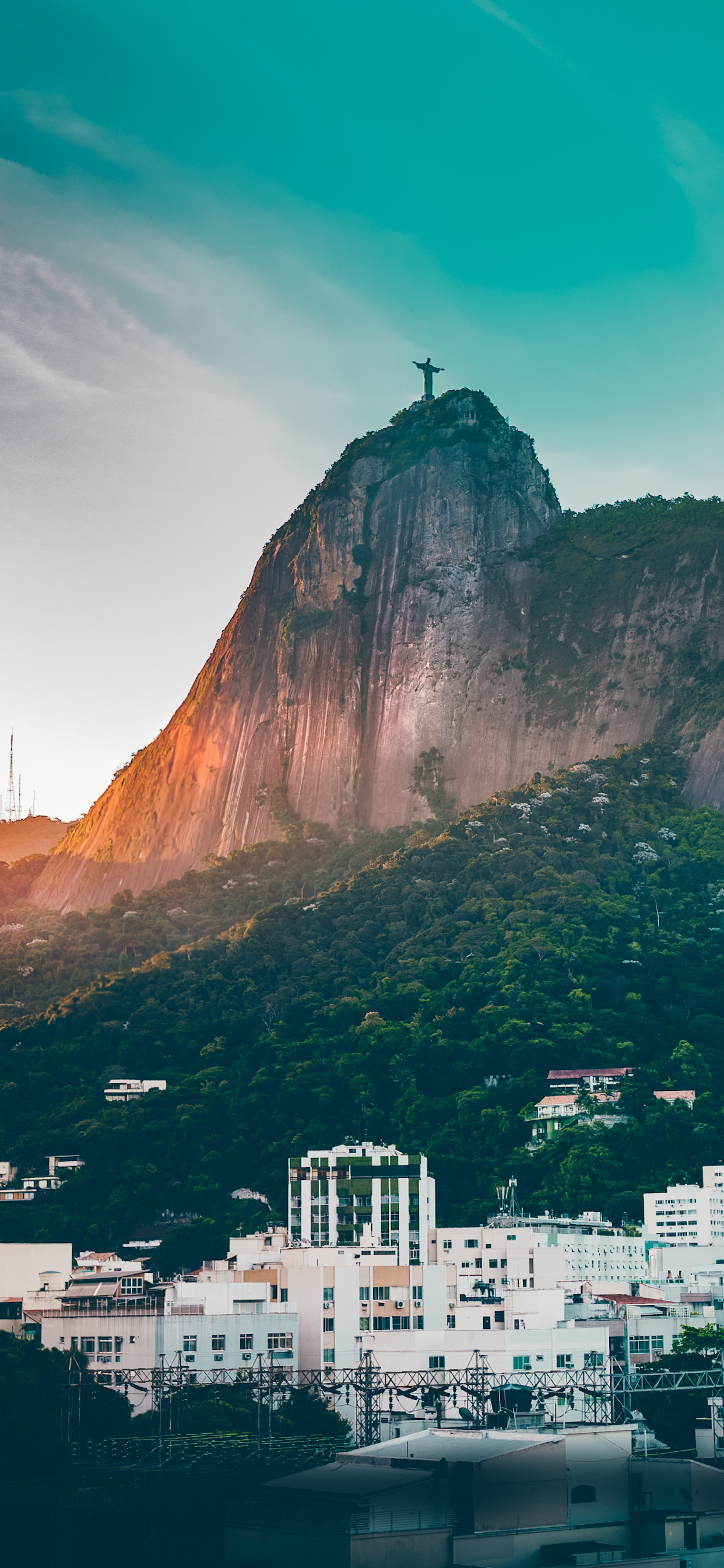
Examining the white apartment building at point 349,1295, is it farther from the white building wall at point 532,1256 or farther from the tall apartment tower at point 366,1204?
the tall apartment tower at point 366,1204

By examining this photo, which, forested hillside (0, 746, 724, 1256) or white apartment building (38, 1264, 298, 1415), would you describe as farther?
forested hillside (0, 746, 724, 1256)

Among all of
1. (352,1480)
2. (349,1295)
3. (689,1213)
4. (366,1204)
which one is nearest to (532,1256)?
(366,1204)

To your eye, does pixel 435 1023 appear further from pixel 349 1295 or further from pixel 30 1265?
pixel 349 1295

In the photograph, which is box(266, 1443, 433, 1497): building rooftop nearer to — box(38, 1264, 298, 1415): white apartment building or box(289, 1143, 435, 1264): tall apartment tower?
box(38, 1264, 298, 1415): white apartment building

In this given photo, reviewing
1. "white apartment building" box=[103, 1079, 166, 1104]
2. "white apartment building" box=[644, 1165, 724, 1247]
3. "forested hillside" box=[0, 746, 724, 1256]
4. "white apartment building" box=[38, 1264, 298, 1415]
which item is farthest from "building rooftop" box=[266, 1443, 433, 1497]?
"white apartment building" box=[103, 1079, 166, 1104]

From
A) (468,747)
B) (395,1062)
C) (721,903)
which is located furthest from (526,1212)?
Answer: (468,747)

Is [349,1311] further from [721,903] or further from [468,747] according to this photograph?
[468,747]
